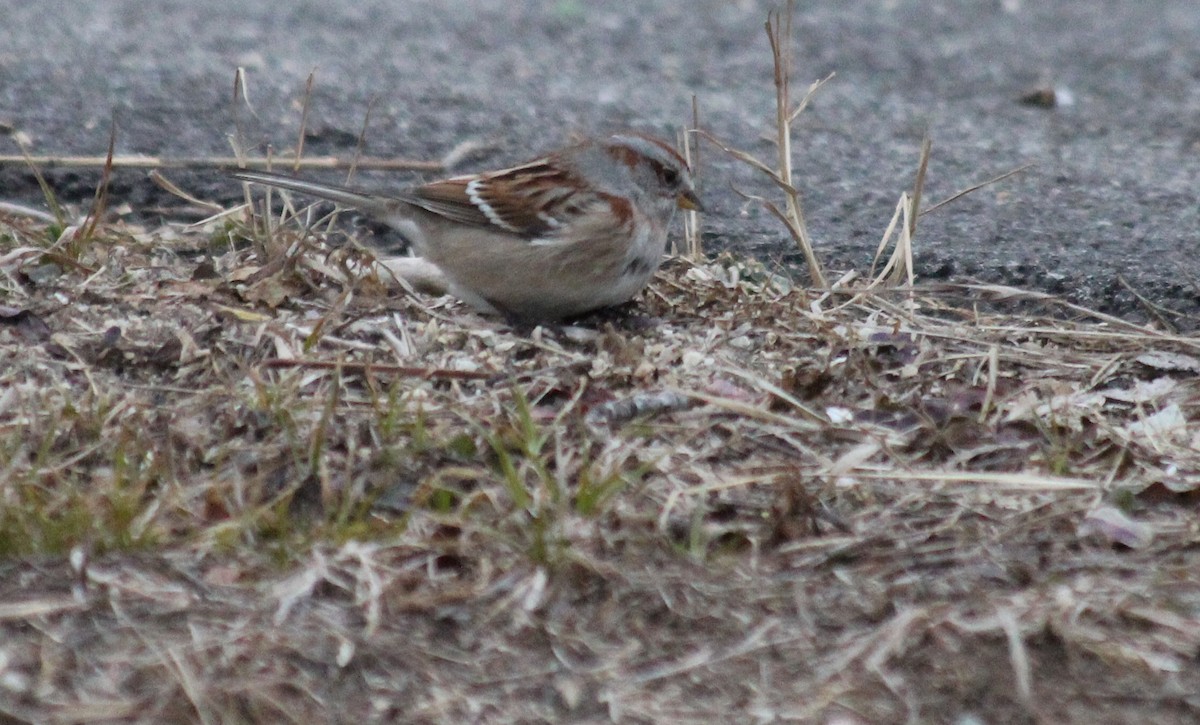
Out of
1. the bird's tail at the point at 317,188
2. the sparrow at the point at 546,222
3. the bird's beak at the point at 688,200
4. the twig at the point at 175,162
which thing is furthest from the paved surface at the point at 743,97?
the bird's tail at the point at 317,188

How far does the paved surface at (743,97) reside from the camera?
17.1ft

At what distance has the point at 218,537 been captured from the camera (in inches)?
116

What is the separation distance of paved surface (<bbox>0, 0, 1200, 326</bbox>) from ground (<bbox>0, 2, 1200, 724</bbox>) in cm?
11

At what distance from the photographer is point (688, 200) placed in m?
4.69

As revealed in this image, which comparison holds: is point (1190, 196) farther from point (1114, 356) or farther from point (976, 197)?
point (1114, 356)

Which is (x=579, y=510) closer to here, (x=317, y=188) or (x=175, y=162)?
(x=317, y=188)

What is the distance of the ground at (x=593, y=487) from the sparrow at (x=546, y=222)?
0.40 ft

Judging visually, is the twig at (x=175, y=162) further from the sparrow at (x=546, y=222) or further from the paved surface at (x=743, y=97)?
the sparrow at (x=546, y=222)

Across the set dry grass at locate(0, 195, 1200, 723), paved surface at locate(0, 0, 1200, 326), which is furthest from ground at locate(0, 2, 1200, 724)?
paved surface at locate(0, 0, 1200, 326)

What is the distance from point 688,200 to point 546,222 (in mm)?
534

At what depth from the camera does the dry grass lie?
264cm

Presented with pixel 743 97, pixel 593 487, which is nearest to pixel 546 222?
pixel 593 487

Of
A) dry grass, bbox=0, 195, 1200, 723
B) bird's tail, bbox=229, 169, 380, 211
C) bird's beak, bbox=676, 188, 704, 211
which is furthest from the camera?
bird's beak, bbox=676, 188, 704, 211

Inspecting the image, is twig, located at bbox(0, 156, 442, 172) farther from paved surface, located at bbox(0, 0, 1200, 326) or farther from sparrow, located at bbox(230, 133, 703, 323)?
sparrow, located at bbox(230, 133, 703, 323)
